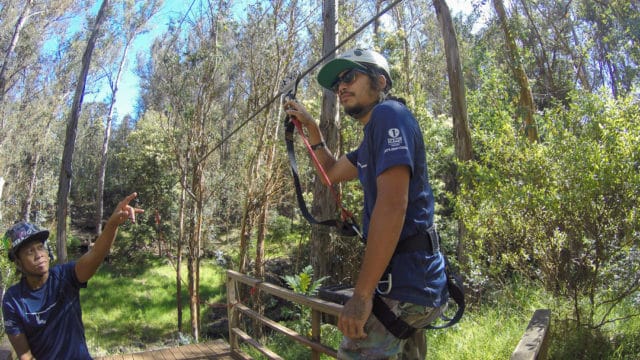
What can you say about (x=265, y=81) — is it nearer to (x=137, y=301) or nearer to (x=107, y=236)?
(x=107, y=236)

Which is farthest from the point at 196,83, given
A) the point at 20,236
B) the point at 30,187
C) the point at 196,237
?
the point at 30,187

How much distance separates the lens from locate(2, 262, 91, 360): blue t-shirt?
2.57 m

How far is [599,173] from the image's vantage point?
3.77 meters

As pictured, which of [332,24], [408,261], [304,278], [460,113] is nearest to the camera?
[408,261]

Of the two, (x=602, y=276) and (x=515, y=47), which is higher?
(x=515, y=47)

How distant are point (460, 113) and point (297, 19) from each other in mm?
4147

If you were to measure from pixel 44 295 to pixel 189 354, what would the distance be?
7.75 feet

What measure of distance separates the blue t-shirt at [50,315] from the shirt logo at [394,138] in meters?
2.16

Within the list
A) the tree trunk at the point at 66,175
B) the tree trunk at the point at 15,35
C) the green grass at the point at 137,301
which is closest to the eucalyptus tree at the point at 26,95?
the tree trunk at the point at 15,35

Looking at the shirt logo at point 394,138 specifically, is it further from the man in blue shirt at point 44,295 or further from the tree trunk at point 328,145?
the tree trunk at point 328,145

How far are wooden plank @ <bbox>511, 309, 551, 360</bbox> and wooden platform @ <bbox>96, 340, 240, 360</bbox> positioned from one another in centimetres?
324

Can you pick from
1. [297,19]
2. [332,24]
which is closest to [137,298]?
[297,19]

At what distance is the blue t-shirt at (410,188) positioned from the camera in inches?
61.1

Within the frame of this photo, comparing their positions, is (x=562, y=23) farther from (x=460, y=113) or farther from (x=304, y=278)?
(x=304, y=278)
